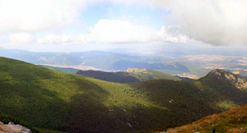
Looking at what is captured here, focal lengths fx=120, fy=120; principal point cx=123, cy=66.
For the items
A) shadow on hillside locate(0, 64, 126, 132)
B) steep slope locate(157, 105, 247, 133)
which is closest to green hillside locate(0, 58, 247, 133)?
shadow on hillside locate(0, 64, 126, 132)

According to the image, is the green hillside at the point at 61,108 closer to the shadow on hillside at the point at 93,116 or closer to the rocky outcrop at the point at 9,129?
the shadow on hillside at the point at 93,116

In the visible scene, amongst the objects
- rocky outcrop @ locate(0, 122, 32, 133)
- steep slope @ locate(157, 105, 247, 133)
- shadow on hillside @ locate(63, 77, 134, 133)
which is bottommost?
shadow on hillside @ locate(63, 77, 134, 133)

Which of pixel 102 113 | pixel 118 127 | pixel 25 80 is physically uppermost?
pixel 25 80

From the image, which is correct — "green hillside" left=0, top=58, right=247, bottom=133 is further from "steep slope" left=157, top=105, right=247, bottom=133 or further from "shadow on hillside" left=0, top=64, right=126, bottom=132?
"steep slope" left=157, top=105, right=247, bottom=133

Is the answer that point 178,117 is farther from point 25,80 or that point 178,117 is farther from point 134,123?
point 25,80

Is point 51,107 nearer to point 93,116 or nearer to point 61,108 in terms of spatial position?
point 61,108

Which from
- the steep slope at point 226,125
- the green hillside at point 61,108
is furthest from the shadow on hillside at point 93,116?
the steep slope at point 226,125

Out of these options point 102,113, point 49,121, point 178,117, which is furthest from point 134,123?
point 49,121

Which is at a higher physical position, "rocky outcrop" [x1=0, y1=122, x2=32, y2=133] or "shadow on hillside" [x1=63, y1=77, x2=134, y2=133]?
"rocky outcrop" [x1=0, y1=122, x2=32, y2=133]

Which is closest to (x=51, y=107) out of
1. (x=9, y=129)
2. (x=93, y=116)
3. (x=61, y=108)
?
(x=61, y=108)

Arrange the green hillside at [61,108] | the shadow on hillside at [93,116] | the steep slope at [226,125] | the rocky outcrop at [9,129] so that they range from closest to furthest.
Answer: the steep slope at [226,125]
the rocky outcrop at [9,129]
the green hillside at [61,108]
the shadow on hillside at [93,116]

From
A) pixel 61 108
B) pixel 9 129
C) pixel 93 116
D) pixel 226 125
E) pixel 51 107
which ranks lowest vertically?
pixel 93 116
